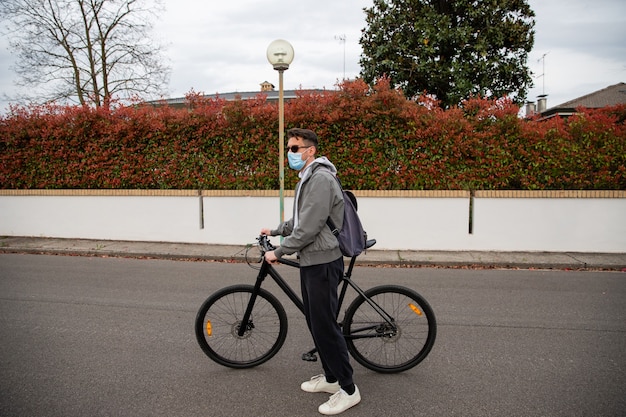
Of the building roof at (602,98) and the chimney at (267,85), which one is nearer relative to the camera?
the building roof at (602,98)

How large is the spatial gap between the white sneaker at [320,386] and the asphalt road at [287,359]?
0.06 meters

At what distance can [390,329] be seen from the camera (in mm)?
3801

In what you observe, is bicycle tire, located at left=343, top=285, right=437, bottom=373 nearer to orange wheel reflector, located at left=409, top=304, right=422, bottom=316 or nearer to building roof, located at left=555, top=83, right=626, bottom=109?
orange wheel reflector, located at left=409, top=304, right=422, bottom=316

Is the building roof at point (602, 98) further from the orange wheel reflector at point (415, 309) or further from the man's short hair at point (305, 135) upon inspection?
the man's short hair at point (305, 135)

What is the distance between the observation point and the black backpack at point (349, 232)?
130 inches

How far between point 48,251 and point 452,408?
9.34m

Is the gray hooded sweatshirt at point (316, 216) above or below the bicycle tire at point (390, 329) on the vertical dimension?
above

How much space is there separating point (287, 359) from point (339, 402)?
102 cm

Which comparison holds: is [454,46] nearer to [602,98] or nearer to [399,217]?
[399,217]

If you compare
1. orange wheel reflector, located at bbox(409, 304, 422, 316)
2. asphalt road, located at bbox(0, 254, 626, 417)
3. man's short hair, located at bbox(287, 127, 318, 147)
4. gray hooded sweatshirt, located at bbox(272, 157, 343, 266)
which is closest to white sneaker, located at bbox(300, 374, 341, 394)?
asphalt road, located at bbox(0, 254, 626, 417)

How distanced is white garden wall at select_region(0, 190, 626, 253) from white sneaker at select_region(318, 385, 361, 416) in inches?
263

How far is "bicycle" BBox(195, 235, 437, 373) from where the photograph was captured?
12.3ft

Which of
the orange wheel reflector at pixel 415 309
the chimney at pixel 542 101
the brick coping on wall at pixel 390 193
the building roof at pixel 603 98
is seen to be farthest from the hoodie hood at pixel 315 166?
the chimney at pixel 542 101

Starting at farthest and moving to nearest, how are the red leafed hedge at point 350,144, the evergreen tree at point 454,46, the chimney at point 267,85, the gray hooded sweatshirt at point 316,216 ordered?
the chimney at point 267,85 → the evergreen tree at point 454,46 → the red leafed hedge at point 350,144 → the gray hooded sweatshirt at point 316,216
